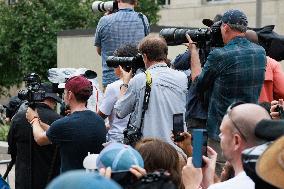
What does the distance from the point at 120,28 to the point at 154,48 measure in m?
2.11

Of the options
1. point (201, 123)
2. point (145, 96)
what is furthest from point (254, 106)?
point (201, 123)

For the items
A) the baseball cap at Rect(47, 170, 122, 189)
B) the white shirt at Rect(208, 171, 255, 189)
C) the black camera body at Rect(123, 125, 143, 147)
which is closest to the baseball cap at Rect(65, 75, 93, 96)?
the black camera body at Rect(123, 125, 143, 147)

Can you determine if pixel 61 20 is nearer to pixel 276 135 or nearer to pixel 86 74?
pixel 86 74

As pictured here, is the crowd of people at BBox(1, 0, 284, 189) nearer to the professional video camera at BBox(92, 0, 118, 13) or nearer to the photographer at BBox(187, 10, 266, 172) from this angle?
the photographer at BBox(187, 10, 266, 172)

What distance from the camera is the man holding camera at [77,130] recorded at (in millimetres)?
6797

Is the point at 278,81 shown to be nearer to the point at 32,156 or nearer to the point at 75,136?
the point at 75,136

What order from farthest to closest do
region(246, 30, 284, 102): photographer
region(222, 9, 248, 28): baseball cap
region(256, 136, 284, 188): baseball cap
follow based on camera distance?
region(246, 30, 284, 102): photographer < region(222, 9, 248, 28): baseball cap < region(256, 136, 284, 188): baseball cap

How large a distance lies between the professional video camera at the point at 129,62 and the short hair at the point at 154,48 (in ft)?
1.36

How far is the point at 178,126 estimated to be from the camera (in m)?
6.65

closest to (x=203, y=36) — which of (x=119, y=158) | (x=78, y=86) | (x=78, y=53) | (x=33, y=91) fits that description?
(x=78, y=86)

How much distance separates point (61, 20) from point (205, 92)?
1852 cm

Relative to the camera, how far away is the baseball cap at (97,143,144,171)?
4172 mm

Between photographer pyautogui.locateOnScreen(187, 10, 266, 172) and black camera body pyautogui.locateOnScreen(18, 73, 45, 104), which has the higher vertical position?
photographer pyautogui.locateOnScreen(187, 10, 266, 172)

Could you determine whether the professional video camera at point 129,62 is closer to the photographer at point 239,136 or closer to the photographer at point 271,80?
the photographer at point 271,80
